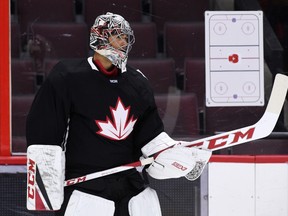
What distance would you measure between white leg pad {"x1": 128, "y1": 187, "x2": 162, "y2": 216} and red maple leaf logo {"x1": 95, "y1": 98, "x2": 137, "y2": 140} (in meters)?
0.25

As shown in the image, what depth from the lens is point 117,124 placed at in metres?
3.78

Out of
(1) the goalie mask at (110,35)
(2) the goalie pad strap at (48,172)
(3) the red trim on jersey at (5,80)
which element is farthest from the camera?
(3) the red trim on jersey at (5,80)

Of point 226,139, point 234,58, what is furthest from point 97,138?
point 234,58

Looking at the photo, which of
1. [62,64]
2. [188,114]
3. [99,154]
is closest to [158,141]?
[99,154]

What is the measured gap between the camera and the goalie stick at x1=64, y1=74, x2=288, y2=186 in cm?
379

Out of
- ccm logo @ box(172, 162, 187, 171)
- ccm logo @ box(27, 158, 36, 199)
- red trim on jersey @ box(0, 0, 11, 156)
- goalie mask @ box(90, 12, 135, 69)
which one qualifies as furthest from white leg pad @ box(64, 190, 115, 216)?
red trim on jersey @ box(0, 0, 11, 156)

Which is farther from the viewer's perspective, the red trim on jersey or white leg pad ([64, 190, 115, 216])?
the red trim on jersey

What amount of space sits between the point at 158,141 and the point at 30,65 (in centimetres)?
109

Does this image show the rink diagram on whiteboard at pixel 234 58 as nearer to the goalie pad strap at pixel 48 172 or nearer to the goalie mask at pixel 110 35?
the goalie mask at pixel 110 35

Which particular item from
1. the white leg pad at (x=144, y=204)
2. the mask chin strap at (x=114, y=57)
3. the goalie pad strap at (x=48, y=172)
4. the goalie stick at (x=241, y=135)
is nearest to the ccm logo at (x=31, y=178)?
the goalie pad strap at (x=48, y=172)

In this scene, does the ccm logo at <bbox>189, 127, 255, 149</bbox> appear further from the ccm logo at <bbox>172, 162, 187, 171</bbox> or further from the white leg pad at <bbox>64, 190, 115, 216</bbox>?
the white leg pad at <bbox>64, 190, 115, 216</bbox>

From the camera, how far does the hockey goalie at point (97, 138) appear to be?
3711 millimetres

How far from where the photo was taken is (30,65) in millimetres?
4715

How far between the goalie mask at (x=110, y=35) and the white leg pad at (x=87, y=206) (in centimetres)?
53
